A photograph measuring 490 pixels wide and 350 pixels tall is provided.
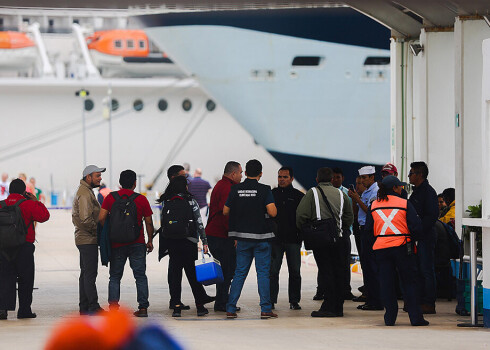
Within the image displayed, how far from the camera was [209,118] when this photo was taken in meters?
44.6

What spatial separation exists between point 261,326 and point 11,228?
7.94ft

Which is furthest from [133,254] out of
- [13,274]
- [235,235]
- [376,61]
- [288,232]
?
[376,61]

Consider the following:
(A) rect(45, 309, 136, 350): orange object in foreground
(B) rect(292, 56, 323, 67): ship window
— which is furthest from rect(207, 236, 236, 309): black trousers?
(B) rect(292, 56, 323, 67): ship window

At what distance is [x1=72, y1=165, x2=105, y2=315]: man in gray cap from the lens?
29.7 ft

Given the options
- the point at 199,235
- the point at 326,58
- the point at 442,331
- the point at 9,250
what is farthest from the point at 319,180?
the point at 326,58

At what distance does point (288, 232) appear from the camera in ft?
31.4

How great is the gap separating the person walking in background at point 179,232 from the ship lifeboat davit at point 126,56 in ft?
114

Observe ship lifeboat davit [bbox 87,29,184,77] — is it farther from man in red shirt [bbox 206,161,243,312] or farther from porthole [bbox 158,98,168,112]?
man in red shirt [bbox 206,161,243,312]

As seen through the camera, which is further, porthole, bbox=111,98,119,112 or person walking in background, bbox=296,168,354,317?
porthole, bbox=111,98,119,112

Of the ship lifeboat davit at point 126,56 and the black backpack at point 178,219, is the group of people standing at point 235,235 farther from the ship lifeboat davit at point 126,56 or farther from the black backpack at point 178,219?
the ship lifeboat davit at point 126,56

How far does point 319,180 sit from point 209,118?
3558 centimetres

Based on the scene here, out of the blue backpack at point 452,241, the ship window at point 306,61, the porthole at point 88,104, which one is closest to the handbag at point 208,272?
the blue backpack at point 452,241

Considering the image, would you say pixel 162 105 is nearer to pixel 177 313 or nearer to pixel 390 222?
pixel 177 313

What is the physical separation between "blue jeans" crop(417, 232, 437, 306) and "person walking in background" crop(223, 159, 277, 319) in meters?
1.53
